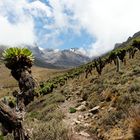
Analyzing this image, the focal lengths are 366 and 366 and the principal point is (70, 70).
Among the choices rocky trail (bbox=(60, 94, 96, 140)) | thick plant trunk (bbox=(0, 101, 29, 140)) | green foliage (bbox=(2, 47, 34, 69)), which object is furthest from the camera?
rocky trail (bbox=(60, 94, 96, 140))

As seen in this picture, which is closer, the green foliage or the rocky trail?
the green foliage

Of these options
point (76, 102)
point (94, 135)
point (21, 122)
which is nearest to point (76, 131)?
point (94, 135)

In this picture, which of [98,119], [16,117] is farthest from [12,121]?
[98,119]

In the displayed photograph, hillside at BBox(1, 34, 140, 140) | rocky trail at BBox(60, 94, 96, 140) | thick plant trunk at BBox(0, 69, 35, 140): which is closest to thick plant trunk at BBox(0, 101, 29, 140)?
thick plant trunk at BBox(0, 69, 35, 140)

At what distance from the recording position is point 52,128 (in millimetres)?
16156

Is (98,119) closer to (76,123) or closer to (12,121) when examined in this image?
(76,123)

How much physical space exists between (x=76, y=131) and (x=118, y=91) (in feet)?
15.1

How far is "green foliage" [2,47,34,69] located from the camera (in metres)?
15.2

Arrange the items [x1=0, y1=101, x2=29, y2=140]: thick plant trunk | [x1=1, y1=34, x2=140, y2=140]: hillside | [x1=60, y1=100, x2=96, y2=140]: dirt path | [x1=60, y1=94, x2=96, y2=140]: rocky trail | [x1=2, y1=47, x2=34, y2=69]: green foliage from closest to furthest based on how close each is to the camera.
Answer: [x1=0, y1=101, x2=29, y2=140]: thick plant trunk → [x1=2, y1=47, x2=34, y2=69]: green foliage → [x1=1, y1=34, x2=140, y2=140]: hillside → [x1=60, y1=100, x2=96, y2=140]: dirt path → [x1=60, y1=94, x2=96, y2=140]: rocky trail

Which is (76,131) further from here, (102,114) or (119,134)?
(119,134)

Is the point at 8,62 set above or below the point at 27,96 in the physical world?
above

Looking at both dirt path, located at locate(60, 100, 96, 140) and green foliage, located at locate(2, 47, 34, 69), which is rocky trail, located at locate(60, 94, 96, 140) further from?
green foliage, located at locate(2, 47, 34, 69)

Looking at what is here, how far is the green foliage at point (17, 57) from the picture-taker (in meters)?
15.2

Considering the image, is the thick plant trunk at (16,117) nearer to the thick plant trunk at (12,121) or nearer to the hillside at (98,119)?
the thick plant trunk at (12,121)
